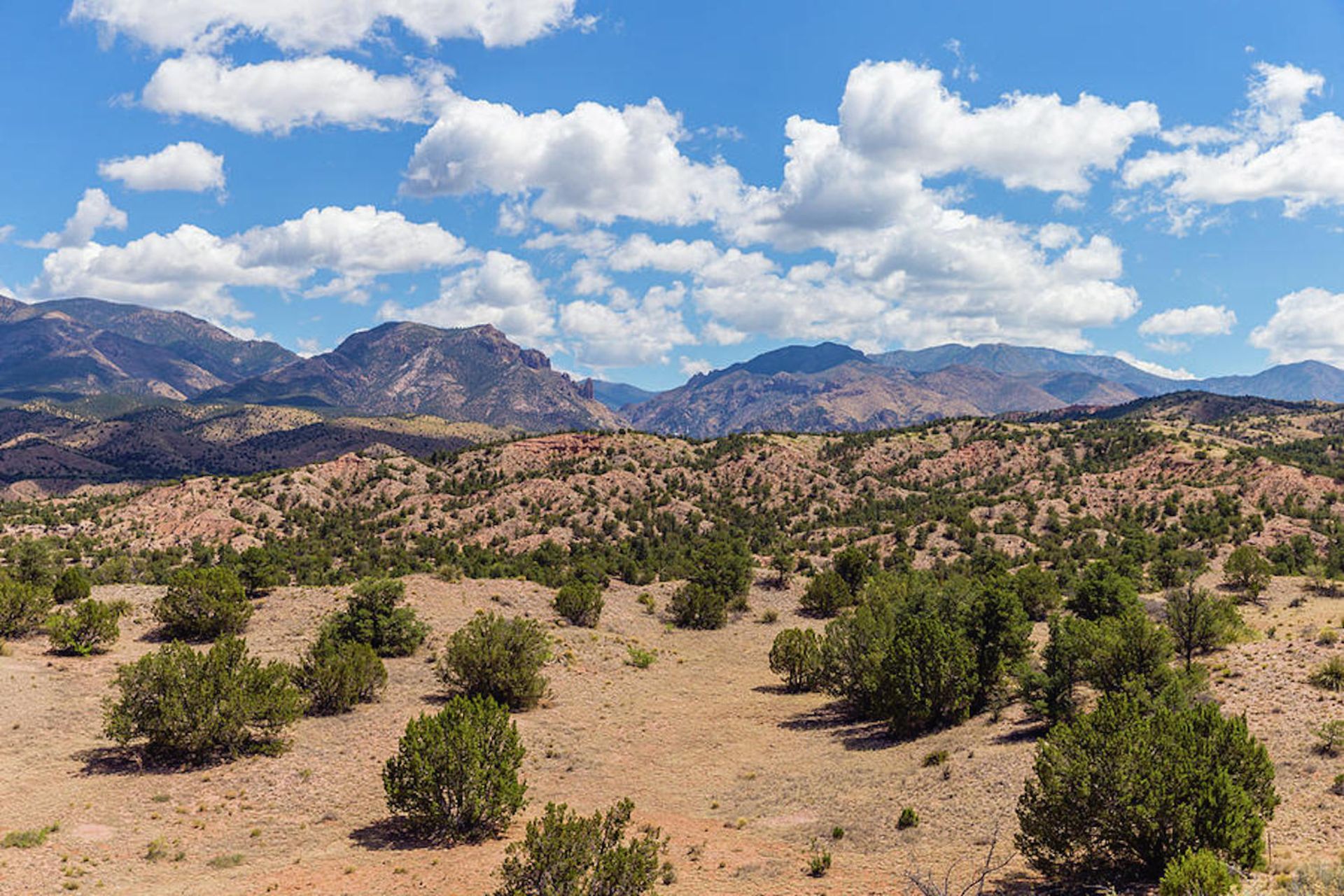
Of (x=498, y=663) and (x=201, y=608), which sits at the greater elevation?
(x=201, y=608)

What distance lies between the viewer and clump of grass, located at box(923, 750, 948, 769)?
24594 millimetres

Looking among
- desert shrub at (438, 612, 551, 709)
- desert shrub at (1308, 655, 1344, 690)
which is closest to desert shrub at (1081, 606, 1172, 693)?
desert shrub at (1308, 655, 1344, 690)

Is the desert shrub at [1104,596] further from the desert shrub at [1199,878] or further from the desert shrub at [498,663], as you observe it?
the desert shrub at [498,663]

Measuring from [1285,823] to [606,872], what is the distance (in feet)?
51.3

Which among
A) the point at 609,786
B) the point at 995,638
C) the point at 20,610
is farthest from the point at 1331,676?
the point at 20,610

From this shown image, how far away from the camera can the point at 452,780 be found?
20203 mm

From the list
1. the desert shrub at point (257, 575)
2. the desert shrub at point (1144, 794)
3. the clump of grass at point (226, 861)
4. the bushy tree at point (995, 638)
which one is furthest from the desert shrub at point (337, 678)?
the bushy tree at point (995, 638)

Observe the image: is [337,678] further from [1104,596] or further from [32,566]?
[1104,596]

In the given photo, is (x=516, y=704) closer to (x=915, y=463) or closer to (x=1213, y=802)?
(x=1213, y=802)

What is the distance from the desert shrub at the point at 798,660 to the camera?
122ft

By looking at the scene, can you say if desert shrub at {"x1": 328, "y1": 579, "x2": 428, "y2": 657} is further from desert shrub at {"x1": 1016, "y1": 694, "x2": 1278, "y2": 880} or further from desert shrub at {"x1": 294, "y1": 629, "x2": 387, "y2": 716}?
desert shrub at {"x1": 1016, "y1": 694, "x2": 1278, "y2": 880}

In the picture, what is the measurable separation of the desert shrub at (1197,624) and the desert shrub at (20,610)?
55.4m

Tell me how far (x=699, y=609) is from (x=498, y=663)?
71.5ft

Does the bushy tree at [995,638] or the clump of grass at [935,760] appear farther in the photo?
the bushy tree at [995,638]
